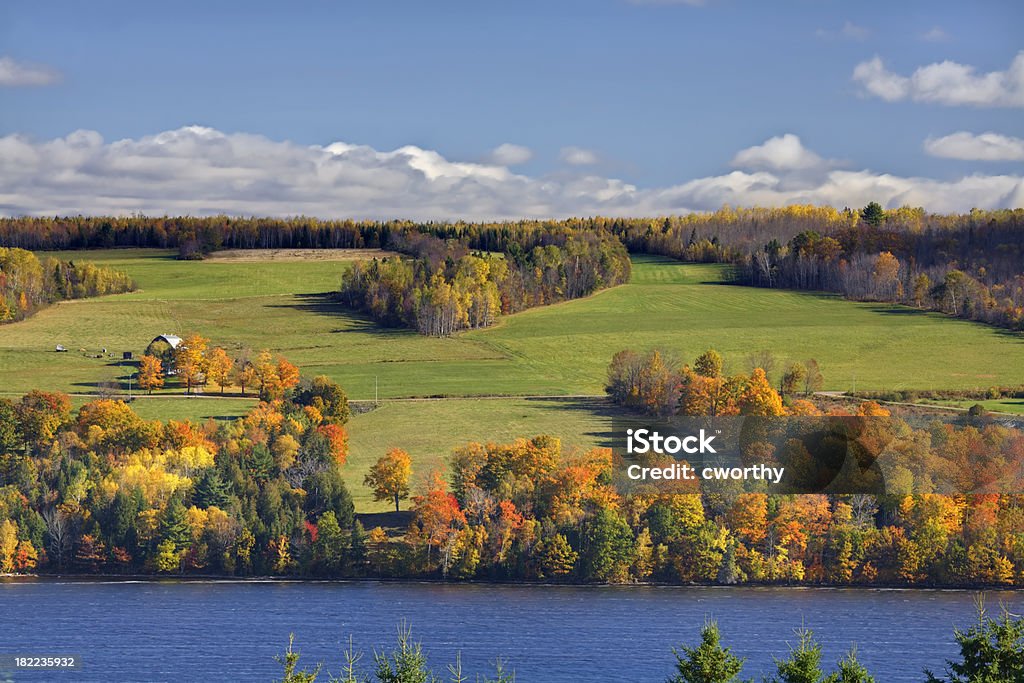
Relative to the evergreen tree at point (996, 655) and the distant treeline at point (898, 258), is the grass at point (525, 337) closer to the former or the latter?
the distant treeline at point (898, 258)

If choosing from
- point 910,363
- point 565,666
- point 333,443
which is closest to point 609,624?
point 565,666

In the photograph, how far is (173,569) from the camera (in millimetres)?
88500

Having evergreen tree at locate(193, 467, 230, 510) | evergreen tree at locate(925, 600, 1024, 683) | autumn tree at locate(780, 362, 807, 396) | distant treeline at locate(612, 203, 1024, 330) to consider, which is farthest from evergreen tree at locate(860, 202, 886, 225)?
evergreen tree at locate(925, 600, 1024, 683)

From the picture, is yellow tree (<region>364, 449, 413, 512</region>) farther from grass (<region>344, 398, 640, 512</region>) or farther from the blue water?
the blue water

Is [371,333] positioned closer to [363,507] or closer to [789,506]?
[363,507]

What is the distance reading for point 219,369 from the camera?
121 m

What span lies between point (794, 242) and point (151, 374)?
7490cm

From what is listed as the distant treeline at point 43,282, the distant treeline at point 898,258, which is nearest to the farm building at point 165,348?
the distant treeline at point 43,282

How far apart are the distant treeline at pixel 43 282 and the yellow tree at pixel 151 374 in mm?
28396

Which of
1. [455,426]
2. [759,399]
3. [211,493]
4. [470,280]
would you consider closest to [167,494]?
[211,493]

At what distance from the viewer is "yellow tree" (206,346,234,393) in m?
120

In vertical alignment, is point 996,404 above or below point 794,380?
below

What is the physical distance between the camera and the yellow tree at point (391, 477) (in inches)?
3696

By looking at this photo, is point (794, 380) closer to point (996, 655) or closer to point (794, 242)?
point (794, 242)
